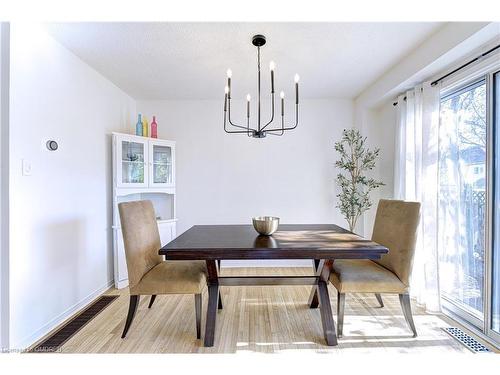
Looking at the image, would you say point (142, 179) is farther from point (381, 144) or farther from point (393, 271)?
point (381, 144)

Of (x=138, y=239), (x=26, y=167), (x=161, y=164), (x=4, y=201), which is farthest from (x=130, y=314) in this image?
(x=161, y=164)

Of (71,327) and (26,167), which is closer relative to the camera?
(26,167)

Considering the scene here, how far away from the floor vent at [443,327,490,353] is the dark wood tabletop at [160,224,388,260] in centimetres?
101

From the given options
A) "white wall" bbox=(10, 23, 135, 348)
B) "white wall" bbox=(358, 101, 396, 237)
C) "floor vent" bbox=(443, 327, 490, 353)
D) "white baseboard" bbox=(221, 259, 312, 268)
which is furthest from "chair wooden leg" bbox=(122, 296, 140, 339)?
"white wall" bbox=(358, 101, 396, 237)

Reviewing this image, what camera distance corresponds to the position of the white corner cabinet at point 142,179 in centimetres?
297

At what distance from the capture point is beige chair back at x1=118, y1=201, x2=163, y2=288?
194 cm

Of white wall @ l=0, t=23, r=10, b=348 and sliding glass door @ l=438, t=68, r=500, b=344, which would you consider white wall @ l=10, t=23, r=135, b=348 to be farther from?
sliding glass door @ l=438, t=68, r=500, b=344

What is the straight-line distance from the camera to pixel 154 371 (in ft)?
2.59

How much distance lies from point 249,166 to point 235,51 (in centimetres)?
167

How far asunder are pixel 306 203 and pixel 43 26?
Result: 10.8 feet

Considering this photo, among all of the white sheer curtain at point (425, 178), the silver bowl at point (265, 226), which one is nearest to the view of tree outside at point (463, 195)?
the white sheer curtain at point (425, 178)

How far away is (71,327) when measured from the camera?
2146mm
